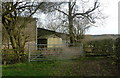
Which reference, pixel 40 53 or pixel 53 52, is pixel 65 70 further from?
pixel 53 52

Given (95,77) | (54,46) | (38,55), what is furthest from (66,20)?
(95,77)

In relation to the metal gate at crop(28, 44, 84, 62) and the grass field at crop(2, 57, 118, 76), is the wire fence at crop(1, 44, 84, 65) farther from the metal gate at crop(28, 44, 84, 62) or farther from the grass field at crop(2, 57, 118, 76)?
the grass field at crop(2, 57, 118, 76)

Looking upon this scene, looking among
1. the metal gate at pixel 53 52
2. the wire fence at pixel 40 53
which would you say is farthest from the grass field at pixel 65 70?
the metal gate at pixel 53 52

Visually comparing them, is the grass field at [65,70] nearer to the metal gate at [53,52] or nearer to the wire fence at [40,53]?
the wire fence at [40,53]

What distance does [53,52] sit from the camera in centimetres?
1034

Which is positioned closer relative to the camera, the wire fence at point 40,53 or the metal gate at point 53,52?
the wire fence at point 40,53

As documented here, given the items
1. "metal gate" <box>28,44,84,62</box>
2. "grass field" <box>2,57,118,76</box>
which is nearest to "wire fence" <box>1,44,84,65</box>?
"metal gate" <box>28,44,84,62</box>

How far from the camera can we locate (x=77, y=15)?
16.5m

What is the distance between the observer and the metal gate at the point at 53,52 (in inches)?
369

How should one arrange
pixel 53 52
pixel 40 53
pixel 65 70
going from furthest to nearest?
pixel 53 52 → pixel 40 53 → pixel 65 70

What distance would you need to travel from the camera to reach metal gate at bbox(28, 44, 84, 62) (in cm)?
936

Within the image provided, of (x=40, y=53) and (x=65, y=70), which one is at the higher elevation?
(x=40, y=53)

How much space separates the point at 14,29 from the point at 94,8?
10558mm

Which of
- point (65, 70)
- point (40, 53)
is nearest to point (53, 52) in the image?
point (40, 53)
